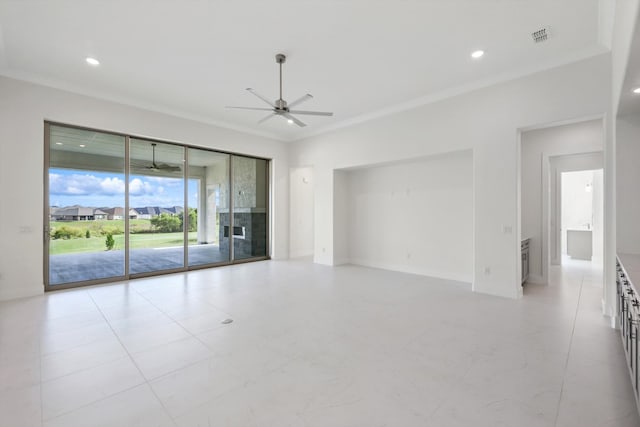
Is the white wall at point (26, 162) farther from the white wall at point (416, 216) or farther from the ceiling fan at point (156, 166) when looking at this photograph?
the white wall at point (416, 216)

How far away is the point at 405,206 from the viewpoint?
6.31m

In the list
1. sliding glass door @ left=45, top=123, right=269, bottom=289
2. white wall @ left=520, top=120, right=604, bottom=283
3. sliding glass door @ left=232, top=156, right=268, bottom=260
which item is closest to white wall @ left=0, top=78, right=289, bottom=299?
sliding glass door @ left=45, top=123, right=269, bottom=289

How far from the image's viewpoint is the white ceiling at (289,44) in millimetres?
3023

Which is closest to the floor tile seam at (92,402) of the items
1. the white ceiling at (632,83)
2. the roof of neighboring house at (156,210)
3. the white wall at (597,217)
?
the white ceiling at (632,83)

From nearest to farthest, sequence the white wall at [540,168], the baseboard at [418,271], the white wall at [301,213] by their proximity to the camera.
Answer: the white wall at [540,168] < the baseboard at [418,271] < the white wall at [301,213]

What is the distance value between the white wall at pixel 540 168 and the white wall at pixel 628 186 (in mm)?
2189

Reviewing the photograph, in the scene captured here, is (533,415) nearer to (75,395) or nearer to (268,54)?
(75,395)

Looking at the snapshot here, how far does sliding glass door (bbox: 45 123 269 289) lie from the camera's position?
197 inches

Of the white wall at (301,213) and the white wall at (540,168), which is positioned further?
the white wall at (301,213)

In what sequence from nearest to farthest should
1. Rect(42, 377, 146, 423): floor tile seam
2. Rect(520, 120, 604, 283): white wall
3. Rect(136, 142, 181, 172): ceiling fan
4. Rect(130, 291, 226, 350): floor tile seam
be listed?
Rect(42, 377, 146, 423): floor tile seam < Rect(130, 291, 226, 350): floor tile seam < Rect(520, 120, 604, 283): white wall < Rect(136, 142, 181, 172): ceiling fan

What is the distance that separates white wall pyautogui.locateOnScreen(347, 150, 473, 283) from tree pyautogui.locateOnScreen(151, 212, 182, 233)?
416cm

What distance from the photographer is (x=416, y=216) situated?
20.1 feet

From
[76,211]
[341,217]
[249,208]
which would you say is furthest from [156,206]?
[341,217]

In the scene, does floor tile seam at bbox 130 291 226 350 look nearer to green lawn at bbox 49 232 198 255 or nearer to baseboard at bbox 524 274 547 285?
green lawn at bbox 49 232 198 255
